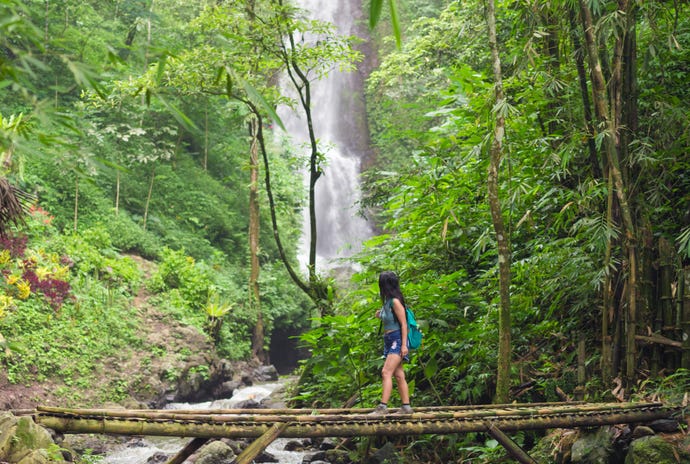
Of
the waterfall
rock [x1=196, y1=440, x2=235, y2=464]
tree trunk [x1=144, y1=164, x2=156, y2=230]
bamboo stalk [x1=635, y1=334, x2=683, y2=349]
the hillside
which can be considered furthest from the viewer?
the waterfall

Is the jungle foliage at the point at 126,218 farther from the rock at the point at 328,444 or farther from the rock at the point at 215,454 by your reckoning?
the rock at the point at 328,444

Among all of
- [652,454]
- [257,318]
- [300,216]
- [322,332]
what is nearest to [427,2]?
[300,216]

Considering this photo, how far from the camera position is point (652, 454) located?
3.65 m

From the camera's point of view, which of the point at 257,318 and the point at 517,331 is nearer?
the point at 517,331

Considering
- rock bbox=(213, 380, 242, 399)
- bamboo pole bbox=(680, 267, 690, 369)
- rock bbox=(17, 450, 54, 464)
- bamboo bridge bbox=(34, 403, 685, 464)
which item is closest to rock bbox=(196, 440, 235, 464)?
rock bbox=(17, 450, 54, 464)

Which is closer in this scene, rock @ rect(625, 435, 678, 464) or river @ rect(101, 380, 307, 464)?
rock @ rect(625, 435, 678, 464)

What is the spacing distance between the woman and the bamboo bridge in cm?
36

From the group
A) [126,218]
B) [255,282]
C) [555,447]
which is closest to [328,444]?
[555,447]

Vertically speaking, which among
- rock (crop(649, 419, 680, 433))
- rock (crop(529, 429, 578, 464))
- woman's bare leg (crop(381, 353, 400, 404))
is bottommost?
rock (crop(529, 429, 578, 464))

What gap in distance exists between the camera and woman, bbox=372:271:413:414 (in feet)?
14.5

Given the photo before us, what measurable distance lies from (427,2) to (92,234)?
1699cm

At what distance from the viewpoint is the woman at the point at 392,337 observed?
4.43 meters

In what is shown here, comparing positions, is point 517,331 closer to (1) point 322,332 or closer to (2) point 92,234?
(1) point 322,332

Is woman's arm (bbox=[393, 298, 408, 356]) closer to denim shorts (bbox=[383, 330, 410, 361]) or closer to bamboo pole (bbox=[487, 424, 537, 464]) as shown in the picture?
denim shorts (bbox=[383, 330, 410, 361])
